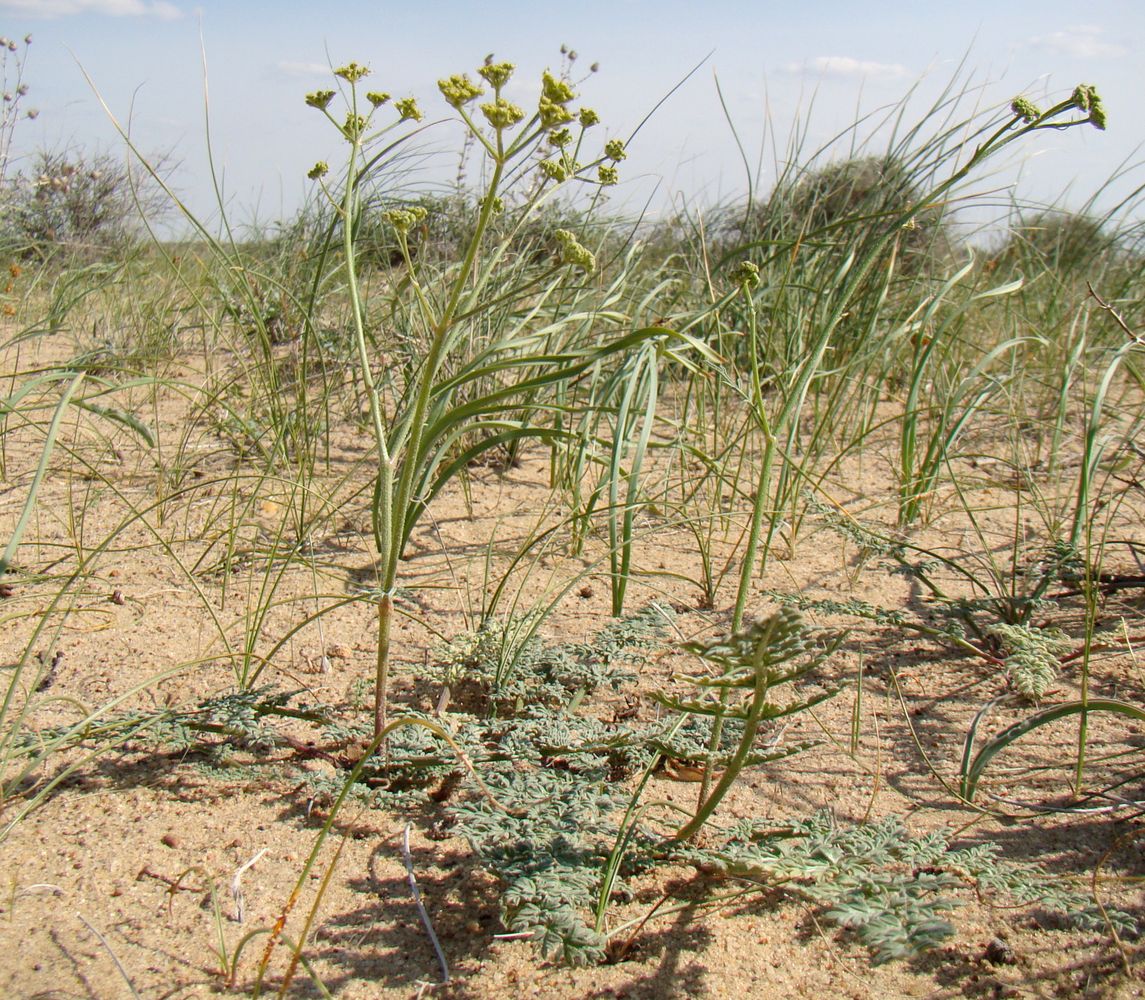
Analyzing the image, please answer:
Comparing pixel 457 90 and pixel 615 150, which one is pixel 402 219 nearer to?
pixel 457 90

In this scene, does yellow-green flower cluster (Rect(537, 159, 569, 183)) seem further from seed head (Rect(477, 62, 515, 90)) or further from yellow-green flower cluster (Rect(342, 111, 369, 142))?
yellow-green flower cluster (Rect(342, 111, 369, 142))

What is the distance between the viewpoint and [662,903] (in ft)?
3.75

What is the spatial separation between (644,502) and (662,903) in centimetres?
60

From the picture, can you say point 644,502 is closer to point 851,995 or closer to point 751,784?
point 751,784

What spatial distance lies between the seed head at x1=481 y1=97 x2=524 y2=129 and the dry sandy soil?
680 millimetres

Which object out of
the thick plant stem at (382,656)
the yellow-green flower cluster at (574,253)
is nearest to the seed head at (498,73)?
the yellow-green flower cluster at (574,253)

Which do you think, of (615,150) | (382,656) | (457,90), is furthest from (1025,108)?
(382,656)

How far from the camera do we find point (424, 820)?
133cm

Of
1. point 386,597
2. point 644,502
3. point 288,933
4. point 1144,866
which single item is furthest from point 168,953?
point 1144,866

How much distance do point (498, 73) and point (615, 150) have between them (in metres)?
0.31

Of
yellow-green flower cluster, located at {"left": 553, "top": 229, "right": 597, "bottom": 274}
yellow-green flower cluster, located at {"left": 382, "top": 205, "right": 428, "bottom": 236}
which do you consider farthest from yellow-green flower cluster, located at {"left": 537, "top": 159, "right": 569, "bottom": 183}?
yellow-green flower cluster, located at {"left": 382, "top": 205, "right": 428, "bottom": 236}

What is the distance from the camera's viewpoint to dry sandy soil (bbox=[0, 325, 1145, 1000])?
3.49 ft

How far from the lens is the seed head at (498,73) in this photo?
1.13 metres

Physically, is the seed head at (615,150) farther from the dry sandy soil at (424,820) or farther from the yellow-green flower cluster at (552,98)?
the dry sandy soil at (424,820)
